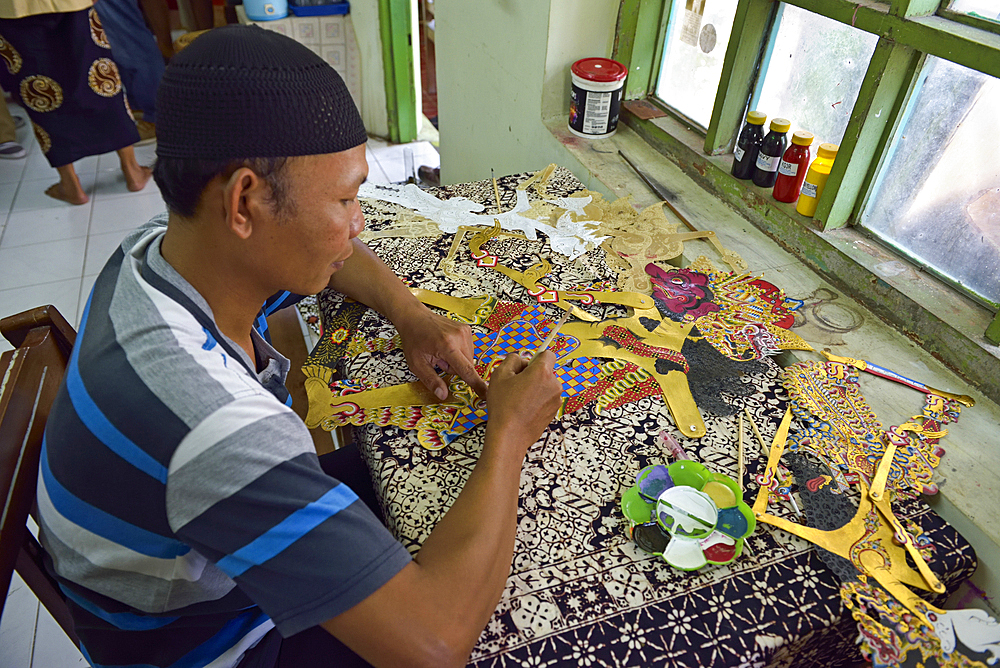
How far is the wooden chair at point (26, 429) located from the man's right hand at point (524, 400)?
0.59 meters

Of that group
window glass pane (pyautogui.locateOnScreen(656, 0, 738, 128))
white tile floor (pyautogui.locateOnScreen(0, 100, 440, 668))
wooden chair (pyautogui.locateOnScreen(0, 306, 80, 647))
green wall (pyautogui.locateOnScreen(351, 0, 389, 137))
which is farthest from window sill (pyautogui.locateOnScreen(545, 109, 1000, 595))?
green wall (pyautogui.locateOnScreen(351, 0, 389, 137))

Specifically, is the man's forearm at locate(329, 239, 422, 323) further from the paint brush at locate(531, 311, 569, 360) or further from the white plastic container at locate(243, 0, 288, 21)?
the white plastic container at locate(243, 0, 288, 21)

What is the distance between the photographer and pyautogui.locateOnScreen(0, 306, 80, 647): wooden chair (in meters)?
0.73

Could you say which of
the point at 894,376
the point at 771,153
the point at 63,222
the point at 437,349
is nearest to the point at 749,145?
the point at 771,153

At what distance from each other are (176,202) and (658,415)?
780mm

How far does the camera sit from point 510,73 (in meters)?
2.20

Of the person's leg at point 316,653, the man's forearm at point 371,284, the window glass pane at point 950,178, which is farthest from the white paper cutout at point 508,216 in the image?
the person's leg at point 316,653

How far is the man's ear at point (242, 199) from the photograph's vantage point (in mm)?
682

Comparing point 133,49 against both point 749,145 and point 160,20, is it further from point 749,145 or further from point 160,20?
point 749,145

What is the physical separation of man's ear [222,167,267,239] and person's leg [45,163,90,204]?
128 inches

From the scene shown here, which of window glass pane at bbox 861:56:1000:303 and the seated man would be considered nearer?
the seated man

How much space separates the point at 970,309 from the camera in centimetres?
117

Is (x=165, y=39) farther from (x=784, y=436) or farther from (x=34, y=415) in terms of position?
(x=784, y=436)

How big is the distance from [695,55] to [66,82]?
9.64 feet
